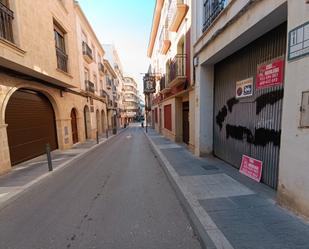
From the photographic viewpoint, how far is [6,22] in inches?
236

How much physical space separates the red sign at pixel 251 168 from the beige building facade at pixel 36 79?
25.4 feet

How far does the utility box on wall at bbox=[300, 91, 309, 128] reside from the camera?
253cm

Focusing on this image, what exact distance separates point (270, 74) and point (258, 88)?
454 mm

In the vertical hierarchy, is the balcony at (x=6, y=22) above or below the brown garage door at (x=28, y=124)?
above

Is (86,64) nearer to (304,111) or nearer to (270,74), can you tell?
(270,74)

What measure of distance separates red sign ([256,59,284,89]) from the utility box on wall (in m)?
1.28

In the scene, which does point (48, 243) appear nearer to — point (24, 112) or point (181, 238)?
point (181, 238)

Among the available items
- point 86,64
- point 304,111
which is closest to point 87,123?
point 86,64

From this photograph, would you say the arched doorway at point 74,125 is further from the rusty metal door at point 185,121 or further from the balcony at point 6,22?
the rusty metal door at point 185,121

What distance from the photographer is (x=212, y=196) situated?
3711 mm

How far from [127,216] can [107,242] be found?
0.71 metres

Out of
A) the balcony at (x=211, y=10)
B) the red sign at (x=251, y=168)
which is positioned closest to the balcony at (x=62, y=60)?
the balcony at (x=211, y=10)

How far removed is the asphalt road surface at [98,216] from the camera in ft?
8.58

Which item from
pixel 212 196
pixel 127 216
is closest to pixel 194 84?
pixel 212 196
